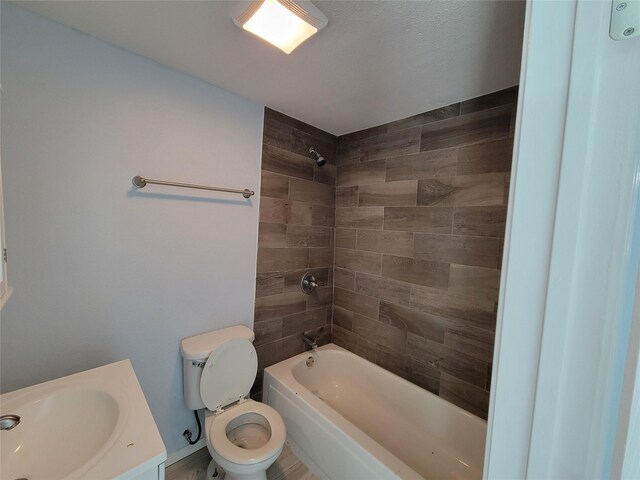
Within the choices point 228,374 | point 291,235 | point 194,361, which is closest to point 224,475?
point 228,374

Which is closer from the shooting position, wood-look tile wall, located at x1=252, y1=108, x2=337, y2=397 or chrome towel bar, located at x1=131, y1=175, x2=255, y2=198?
chrome towel bar, located at x1=131, y1=175, x2=255, y2=198

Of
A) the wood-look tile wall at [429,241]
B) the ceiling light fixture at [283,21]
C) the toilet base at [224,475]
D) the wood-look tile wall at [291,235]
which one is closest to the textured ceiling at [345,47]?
the ceiling light fixture at [283,21]

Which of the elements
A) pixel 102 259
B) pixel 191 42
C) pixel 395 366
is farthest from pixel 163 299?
pixel 395 366

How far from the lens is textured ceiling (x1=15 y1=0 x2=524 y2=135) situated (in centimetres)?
102

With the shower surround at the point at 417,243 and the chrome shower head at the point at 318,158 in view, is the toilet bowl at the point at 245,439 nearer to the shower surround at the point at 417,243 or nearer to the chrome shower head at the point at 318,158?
the shower surround at the point at 417,243

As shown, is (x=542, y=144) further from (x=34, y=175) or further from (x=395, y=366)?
(x=395, y=366)

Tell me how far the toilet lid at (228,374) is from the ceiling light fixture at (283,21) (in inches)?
65.0

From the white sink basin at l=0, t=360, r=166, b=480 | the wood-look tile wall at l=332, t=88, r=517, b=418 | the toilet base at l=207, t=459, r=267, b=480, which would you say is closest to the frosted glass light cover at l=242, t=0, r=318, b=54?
the wood-look tile wall at l=332, t=88, r=517, b=418

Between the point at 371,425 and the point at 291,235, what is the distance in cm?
155

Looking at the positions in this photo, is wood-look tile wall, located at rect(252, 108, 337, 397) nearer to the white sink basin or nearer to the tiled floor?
the tiled floor

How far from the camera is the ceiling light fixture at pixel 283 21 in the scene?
38.3 inches

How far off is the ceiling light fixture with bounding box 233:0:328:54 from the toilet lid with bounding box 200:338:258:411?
165cm

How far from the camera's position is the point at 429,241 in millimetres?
1803

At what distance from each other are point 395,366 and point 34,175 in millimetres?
2459
